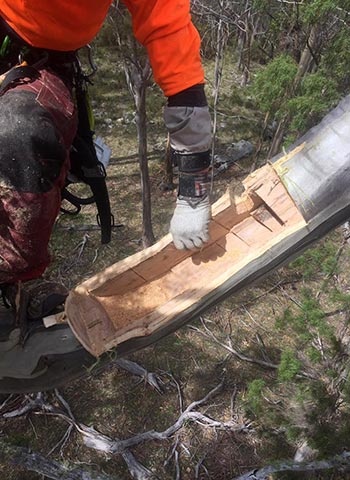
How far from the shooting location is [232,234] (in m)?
2.10

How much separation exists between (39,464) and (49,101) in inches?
101

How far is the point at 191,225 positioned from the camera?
6.61 feet

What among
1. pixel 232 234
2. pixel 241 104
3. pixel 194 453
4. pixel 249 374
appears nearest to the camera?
pixel 232 234

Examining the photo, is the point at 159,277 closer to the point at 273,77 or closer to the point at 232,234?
the point at 232,234

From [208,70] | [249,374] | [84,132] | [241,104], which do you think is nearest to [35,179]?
[84,132]

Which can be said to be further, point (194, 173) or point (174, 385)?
point (174, 385)

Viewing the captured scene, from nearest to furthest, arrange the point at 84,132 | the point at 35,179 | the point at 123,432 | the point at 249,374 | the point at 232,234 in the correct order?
the point at 35,179
the point at 232,234
the point at 84,132
the point at 123,432
the point at 249,374

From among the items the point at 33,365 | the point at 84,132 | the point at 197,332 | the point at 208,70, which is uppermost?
the point at 84,132

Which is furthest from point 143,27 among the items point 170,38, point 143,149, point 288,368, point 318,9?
point 143,149

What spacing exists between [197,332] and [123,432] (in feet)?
3.87

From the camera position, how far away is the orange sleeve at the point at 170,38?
5.70 feet

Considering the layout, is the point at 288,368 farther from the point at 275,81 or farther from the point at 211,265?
the point at 275,81

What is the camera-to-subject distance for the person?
1.60 meters

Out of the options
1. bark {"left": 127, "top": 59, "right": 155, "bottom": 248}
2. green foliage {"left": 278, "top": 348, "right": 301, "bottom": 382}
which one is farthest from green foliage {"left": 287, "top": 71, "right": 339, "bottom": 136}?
green foliage {"left": 278, "top": 348, "right": 301, "bottom": 382}
